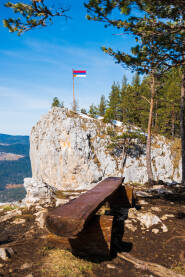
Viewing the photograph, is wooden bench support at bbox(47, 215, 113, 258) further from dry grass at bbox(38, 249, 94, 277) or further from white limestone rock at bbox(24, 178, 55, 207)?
white limestone rock at bbox(24, 178, 55, 207)

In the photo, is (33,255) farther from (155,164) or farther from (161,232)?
(155,164)

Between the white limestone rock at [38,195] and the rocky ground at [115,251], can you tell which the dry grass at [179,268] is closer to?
the rocky ground at [115,251]

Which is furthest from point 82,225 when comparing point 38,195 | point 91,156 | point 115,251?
point 91,156

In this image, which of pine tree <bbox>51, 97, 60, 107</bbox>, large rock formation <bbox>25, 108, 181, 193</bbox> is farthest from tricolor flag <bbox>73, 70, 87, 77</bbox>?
pine tree <bbox>51, 97, 60, 107</bbox>

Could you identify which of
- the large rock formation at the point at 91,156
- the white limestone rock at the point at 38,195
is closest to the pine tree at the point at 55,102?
the large rock formation at the point at 91,156

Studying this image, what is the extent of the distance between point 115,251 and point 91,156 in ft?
82.4

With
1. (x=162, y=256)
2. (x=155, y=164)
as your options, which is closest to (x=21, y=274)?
(x=162, y=256)

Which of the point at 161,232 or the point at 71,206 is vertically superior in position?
the point at 71,206

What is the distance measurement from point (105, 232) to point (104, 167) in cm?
2529

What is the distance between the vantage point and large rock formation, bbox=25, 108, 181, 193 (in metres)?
27.8

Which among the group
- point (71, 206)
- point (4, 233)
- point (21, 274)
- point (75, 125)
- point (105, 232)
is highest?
point (75, 125)

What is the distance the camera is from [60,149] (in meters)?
30.6

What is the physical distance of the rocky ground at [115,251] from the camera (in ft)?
9.17

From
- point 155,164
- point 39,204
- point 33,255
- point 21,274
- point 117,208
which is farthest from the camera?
point 155,164
